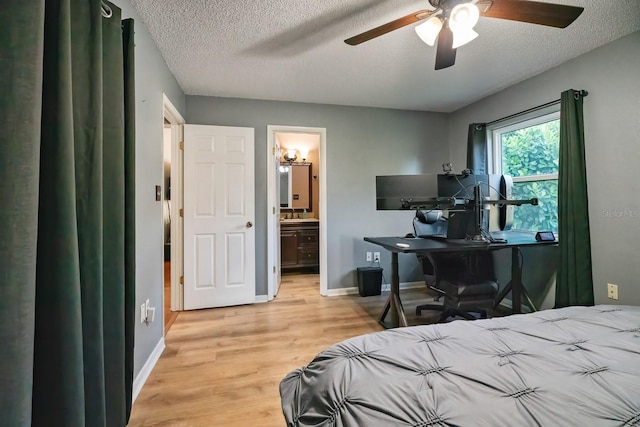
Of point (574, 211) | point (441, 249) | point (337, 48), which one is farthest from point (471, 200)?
point (337, 48)

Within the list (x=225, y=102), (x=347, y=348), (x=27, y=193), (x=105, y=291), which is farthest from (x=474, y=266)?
(x=225, y=102)

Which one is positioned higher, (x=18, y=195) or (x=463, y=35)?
(x=463, y=35)

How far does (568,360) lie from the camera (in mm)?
807

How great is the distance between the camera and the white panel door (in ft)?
9.52

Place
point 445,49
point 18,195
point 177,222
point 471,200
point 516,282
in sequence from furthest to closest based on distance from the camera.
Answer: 1. point 177,222
2. point 516,282
3. point 471,200
4. point 445,49
5. point 18,195

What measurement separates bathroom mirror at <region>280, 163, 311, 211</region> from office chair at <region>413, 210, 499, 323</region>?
2753 millimetres

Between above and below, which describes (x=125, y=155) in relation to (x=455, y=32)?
below

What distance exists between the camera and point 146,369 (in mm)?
1801

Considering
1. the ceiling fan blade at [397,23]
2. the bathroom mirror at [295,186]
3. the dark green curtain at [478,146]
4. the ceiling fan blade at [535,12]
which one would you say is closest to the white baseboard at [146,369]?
the ceiling fan blade at [397,23]

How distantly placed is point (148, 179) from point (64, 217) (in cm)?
121

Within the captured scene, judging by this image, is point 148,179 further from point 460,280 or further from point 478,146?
point 478,146

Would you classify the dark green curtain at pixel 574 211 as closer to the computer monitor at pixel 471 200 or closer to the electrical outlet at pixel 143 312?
the computer monitor at pixel 471 200

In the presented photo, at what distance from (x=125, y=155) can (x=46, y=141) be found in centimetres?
49

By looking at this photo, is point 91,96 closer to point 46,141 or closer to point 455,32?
point 46,141
